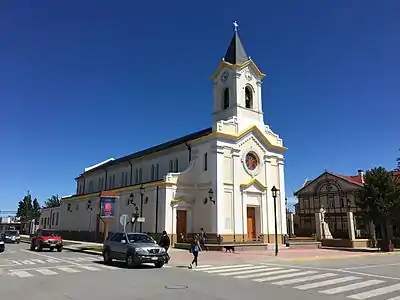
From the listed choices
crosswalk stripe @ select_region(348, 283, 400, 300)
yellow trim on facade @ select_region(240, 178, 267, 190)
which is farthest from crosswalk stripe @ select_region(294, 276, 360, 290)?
yellow trim on facade @ select_region(240, 178, 267, 190)

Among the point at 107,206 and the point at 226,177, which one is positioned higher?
the point at 226,177

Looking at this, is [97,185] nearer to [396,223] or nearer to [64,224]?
[64,224]

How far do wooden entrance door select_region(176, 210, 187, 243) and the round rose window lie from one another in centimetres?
793

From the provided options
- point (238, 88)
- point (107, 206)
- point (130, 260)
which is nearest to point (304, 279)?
point (130, 260)

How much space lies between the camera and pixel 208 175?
35969 millimetres

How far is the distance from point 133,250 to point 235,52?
90.0 ft

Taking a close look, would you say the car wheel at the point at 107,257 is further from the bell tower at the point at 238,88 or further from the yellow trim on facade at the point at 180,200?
the bell tower at the point at 238,88

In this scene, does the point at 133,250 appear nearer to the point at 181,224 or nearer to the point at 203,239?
the point at 203,239

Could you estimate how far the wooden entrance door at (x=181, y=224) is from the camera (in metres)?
35.8

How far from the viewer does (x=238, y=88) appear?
127 ft

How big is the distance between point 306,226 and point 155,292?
62.9 metres

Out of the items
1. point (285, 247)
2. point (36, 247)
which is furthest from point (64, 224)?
point (285, 247)

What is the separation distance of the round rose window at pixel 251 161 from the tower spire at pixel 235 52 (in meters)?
9.81

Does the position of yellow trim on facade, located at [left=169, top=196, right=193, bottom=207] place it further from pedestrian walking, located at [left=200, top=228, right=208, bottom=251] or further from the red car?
the red car
